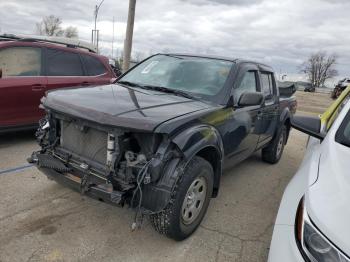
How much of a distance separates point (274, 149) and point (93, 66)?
155 inches

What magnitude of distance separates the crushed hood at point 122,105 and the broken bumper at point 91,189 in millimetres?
567

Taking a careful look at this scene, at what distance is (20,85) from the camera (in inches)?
218

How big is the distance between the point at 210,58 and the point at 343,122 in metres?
2.08

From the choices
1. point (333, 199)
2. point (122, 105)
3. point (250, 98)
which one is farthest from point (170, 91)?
point (333, 199)

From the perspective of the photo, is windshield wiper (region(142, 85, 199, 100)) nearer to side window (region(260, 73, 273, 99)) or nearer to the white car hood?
side window (region(260, 73, 273, 99))

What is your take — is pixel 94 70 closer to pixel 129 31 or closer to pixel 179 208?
pixel 129 31

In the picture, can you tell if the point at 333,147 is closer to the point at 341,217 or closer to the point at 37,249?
the point at 341,217

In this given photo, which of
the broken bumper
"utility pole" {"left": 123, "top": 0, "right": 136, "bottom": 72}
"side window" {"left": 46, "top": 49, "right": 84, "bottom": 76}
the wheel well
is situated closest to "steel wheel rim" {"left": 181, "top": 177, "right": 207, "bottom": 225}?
the wheel well

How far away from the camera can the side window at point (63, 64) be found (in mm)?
6156

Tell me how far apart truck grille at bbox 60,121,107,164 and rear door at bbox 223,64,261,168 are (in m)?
1.37

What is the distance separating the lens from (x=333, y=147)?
2.49m

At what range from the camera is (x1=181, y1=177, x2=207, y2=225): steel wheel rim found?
10.2 ft

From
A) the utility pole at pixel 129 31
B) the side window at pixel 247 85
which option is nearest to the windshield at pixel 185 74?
the side window at pixel 247 85

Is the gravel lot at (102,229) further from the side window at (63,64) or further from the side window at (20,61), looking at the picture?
the side window at (63,64)
